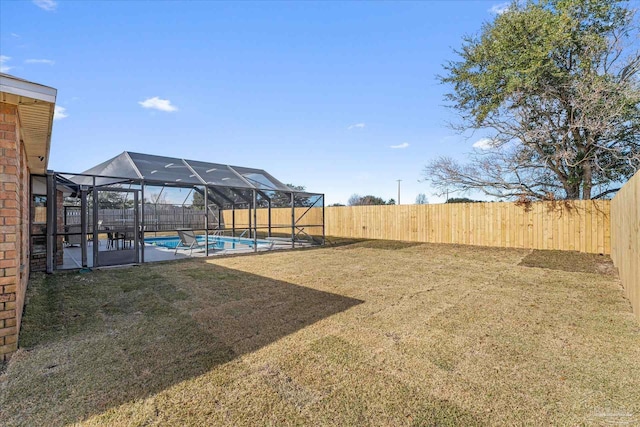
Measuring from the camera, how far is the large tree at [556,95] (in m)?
9.38

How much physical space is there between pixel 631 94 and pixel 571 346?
10135 mm

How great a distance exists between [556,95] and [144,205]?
13.6 meters

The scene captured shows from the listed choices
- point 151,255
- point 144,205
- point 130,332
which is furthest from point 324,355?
point 151,255

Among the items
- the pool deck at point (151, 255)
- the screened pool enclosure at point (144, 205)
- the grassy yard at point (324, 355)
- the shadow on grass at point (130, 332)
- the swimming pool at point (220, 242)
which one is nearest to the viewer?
the grassy yard at point (324, 355)

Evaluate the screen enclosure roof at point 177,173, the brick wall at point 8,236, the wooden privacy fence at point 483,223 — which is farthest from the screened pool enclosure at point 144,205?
the brick wall at point 8,236

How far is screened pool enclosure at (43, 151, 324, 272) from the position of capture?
708 cm

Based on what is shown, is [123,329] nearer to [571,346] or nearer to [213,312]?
[213,312]

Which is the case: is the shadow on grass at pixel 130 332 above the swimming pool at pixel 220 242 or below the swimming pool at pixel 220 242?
below

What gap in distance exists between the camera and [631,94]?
8727 millimetres

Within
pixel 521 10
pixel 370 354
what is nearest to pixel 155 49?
pixel 370 354

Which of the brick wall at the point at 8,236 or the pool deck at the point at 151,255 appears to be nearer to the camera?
the brick wall at the point at 8,236

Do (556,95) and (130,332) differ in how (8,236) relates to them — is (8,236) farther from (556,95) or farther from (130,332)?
(556,95)

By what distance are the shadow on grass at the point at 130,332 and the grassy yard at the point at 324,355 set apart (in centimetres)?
2

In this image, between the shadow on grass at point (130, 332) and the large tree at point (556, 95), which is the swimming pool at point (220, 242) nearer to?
the shadow on grass at point (130, 332)
